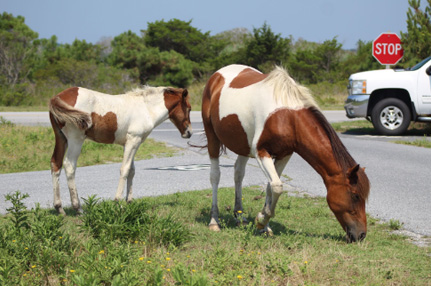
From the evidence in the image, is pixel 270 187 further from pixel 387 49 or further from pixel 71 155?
pixel 387 49

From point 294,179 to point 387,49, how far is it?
539 inches

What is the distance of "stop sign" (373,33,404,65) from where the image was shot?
21266 millimetres

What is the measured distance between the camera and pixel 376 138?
15.6 meters

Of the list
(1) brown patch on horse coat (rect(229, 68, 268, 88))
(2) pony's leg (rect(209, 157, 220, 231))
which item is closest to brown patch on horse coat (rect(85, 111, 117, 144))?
(2) pony's leg (rect(209, 157, 220, 231))

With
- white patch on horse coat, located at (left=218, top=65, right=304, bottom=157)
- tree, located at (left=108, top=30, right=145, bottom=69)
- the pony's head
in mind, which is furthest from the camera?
tree, located at (left=108, top=30, right=145, bottom=69)

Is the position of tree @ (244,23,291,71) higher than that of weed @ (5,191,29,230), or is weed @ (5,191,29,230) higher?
tree @ (244,23,291,71)

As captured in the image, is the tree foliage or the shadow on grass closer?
the shadow on grass

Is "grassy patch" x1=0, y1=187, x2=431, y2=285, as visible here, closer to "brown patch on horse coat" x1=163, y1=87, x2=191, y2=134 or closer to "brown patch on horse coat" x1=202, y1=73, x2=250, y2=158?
"brown patch on horse coat" x1=202, y1=73, x2=250, y2=158

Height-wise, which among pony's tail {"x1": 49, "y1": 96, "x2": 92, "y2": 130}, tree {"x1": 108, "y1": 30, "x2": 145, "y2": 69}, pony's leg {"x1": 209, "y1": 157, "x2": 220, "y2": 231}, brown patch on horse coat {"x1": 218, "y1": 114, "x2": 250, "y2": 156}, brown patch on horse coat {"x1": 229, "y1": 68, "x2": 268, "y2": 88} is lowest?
pony's leg {"x1": 209, "y1": 157, "x2": 220, "y2": 231}

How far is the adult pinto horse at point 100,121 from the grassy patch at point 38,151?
4890 millimetres

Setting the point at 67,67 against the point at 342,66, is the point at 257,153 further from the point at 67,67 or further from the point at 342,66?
the point at 342,66

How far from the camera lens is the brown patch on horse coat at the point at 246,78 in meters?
6.24

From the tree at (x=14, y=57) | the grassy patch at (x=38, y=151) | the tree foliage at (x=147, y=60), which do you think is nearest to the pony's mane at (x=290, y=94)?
the grassy patch at (x=38, y=151)

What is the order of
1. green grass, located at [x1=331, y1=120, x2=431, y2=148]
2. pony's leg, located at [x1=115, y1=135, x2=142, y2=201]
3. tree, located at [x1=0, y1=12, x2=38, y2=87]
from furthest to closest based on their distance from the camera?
tree, located at [x1=0, y1=12, x2=38, y2=87] → green grass, located at [x1=331, y1=120, x2=431, y2=148] → pony's leg, located at [x1=115, y1=135, x2=142, y2=201]
